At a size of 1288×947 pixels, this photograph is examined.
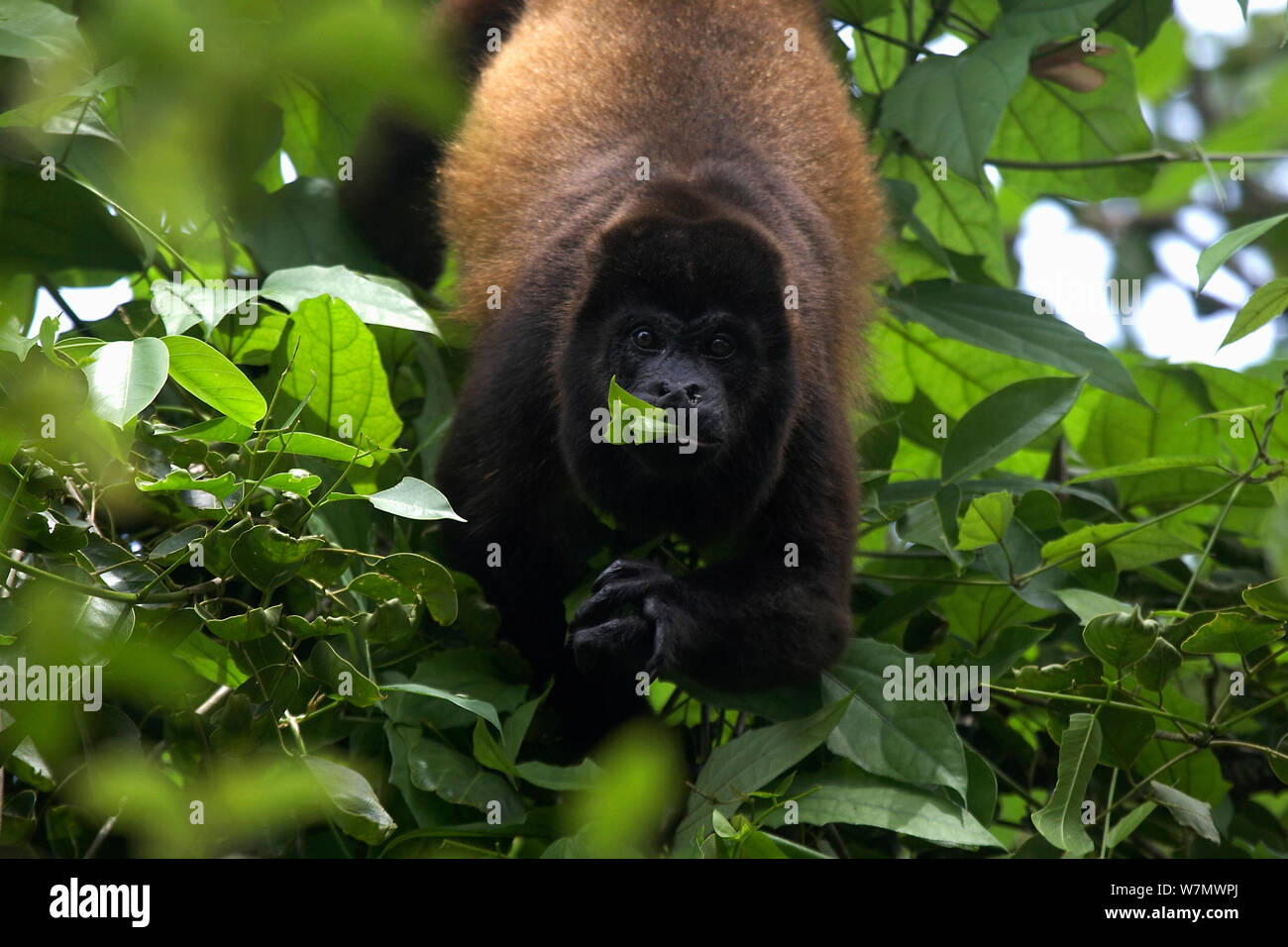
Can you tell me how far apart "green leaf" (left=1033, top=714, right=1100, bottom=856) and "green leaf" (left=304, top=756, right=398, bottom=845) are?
3.30 ft

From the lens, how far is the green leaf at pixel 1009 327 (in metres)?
2.77

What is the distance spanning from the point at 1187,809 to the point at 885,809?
0.61 m

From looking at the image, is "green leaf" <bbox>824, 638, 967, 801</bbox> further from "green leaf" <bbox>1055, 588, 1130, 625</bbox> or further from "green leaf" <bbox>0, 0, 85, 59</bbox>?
"green leaf" <bbox>0, 0, 85, 59</bbox>

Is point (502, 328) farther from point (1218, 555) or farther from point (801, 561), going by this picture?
point (1218, 555)

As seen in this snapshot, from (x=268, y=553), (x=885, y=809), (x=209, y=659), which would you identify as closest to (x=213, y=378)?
(x=268, y=553)

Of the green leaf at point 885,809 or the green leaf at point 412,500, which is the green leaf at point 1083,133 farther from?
the green leaf at point 412,500

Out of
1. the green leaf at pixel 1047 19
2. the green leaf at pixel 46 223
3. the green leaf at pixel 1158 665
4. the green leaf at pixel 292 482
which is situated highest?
the green leaf at pixel 1047 19

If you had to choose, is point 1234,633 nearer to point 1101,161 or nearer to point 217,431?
point 217,431

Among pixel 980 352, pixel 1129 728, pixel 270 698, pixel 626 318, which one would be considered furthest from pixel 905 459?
pixel 270 698

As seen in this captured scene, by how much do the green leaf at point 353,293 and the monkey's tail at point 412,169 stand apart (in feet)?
2.60

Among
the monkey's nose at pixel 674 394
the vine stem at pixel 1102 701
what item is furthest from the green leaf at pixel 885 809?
the monkey's nose at pixel 674 394

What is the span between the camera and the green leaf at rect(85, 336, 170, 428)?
1.61m

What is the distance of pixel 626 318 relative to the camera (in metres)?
2.69

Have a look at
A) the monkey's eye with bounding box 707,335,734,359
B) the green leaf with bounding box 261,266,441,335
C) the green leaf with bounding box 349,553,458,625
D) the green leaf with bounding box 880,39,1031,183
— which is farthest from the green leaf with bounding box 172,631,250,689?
the green leaf with bounding box 880,39,1031,183
